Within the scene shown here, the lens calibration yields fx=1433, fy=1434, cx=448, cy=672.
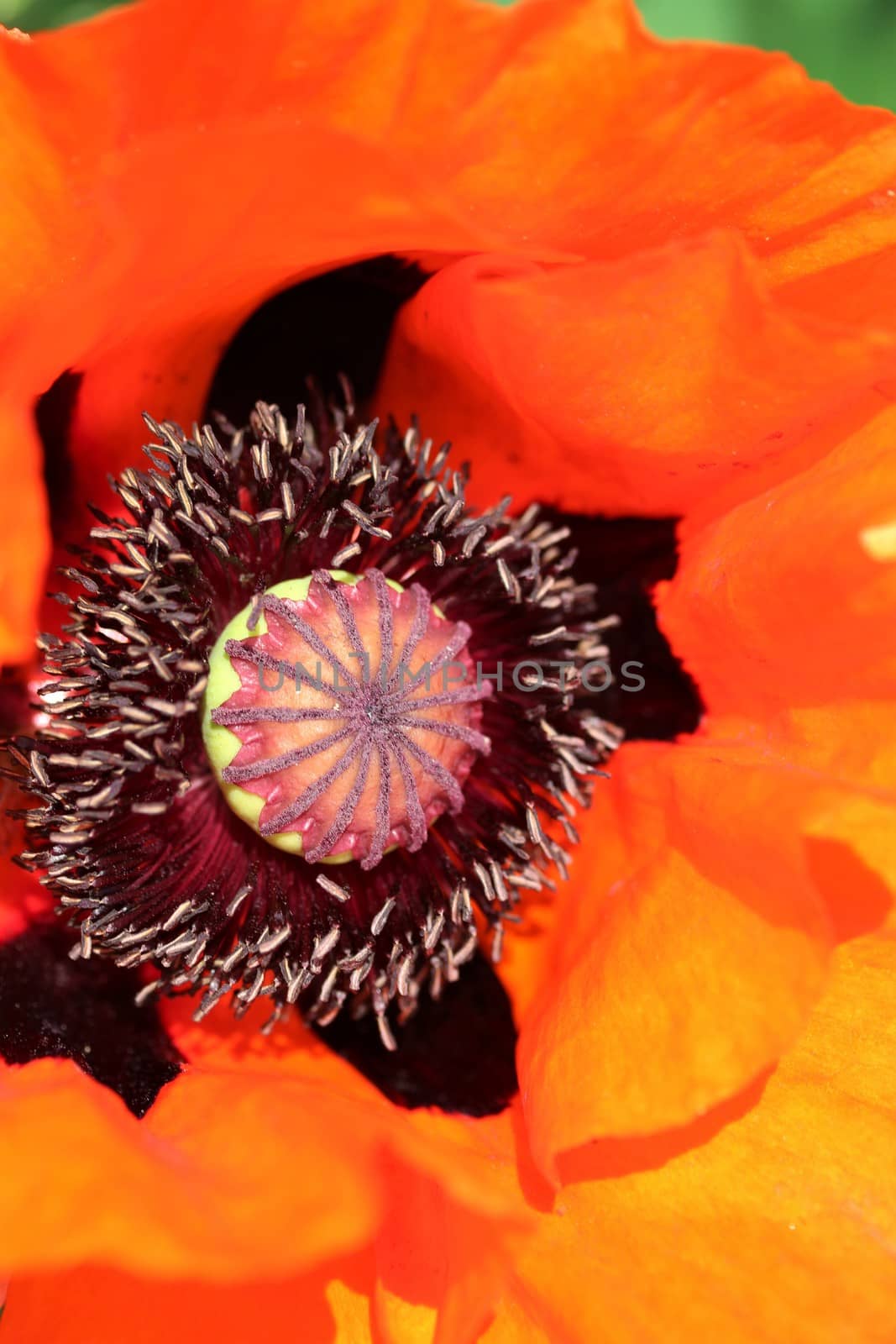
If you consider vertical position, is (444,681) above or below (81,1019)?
above

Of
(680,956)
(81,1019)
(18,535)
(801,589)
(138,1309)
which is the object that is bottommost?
(138,1309)

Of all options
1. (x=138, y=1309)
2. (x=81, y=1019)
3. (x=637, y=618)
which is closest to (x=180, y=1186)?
(x=138, y=1309)

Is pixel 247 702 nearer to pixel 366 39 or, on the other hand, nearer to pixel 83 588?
pixel 83 588

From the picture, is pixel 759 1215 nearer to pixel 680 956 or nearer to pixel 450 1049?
pixel 680 956

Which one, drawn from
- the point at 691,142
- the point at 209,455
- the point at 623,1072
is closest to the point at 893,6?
the point at 691,142

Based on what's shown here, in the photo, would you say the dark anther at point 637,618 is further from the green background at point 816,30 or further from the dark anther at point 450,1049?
the green background at point 816,30

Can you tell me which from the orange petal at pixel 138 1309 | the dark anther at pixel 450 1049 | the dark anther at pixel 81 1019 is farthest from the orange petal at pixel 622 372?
the orange petal at pixel 138 1309

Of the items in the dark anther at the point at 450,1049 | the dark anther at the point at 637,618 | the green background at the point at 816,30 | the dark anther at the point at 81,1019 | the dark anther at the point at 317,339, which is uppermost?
the green background at the point at 816,30

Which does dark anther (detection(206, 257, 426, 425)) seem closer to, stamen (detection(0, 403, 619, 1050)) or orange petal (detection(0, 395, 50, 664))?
stamen (detection(0, 403, 619, 1050))
